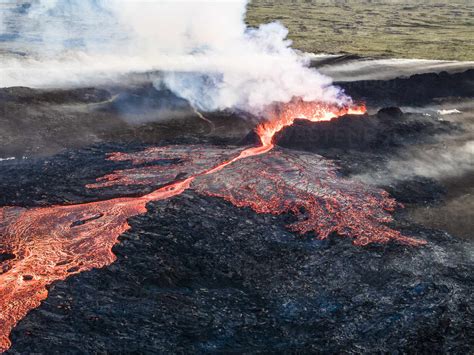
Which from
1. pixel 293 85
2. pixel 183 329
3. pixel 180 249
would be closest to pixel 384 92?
pixel 293 85

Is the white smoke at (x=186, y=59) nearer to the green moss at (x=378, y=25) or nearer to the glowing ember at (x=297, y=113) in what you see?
the glowing ember at (x=297, y=113)

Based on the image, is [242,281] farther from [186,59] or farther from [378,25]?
[378,25]

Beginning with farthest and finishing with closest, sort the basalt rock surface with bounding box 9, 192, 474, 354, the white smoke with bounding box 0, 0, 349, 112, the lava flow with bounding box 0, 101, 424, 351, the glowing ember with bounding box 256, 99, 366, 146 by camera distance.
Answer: the white smoke with bounding box 0, 0, 349, 112, the glowing ember with bounding box 256, 99, 366, 146, the lava flow with bounding box 0, 101, 424, 351, the basalt rock surface with bounding box 9, 192, 474, 354

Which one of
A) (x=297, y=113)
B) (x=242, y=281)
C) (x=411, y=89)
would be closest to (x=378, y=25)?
(x=411, y=89)

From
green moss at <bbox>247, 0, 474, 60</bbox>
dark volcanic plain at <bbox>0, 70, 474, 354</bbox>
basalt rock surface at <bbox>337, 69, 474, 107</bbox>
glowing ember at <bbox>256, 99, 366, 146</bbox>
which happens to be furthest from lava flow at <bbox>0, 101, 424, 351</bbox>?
green moss at <bbox>247, 0, 474, 60</bbox>

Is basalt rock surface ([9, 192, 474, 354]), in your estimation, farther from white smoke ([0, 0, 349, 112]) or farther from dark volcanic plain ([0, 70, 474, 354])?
white smoke ([0, 0, 349, 112])
